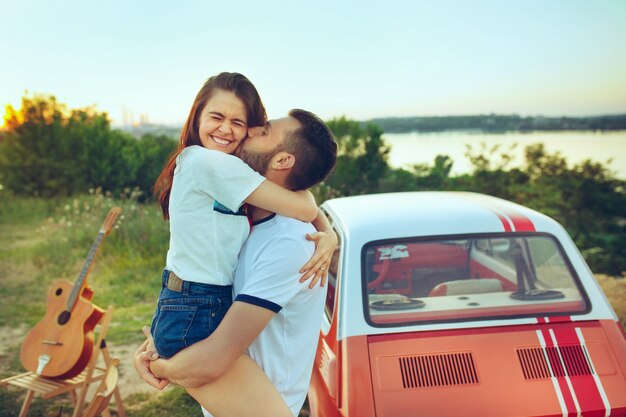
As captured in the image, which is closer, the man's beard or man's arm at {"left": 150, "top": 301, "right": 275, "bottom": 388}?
man's arm at {"left": 150, "top": 301, "right": 275, "bottom": 388}

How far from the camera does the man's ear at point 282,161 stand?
1.88 meters

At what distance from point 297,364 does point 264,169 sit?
719 millimetres

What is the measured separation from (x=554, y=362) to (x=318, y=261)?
1368mm

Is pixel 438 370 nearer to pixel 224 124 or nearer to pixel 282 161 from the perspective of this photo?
pixel 282 161

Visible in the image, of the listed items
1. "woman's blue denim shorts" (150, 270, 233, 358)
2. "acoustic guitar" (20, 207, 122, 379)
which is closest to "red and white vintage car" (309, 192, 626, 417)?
"woman's blue denim shorts" (150, 270, 233, 358)

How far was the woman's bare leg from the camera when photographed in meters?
1.70

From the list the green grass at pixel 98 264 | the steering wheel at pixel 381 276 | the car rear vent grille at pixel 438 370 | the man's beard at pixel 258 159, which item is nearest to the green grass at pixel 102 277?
the green grass at pixel 98 264

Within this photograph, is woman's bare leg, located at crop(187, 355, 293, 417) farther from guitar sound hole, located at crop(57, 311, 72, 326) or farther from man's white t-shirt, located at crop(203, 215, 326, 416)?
guitar sound hole, located at crop(57, 311, 72, 326)

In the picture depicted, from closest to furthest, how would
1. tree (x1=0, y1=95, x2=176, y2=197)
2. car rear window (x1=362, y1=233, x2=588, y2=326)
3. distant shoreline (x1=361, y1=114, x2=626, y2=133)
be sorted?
car rear window (x1=362, y1=233, x2=588, y2=326) → distant shoreline (x1=361, y1=114, x2=626, y2=133) → tree (x1=0, y1=95, x2=176, y2=197)

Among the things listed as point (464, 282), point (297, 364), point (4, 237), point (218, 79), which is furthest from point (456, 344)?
point (4, 237)

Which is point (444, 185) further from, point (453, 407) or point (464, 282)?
point (453, 407)

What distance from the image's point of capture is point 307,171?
1.93 metres

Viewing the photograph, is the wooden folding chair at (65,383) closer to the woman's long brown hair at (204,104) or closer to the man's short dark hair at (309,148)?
the woman's long brown hair at (204,104)

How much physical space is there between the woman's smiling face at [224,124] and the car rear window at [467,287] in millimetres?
1077
